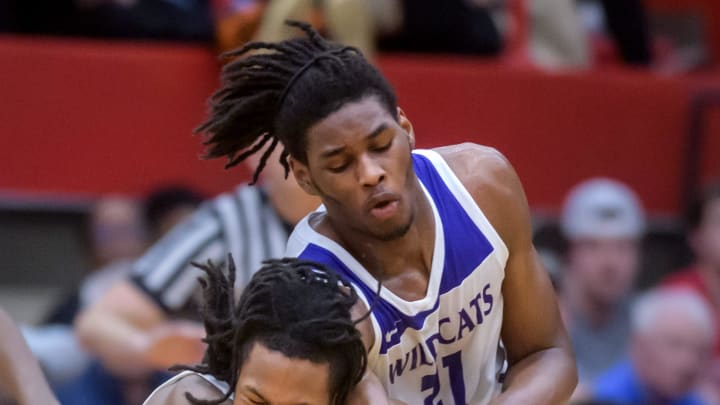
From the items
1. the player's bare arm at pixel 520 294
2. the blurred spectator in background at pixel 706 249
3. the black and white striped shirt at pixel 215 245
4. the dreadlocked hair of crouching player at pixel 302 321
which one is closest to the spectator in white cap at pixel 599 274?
the blurred spectator in background at pixel 706 249

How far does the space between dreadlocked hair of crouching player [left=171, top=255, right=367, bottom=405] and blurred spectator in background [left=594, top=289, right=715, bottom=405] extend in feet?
7.73

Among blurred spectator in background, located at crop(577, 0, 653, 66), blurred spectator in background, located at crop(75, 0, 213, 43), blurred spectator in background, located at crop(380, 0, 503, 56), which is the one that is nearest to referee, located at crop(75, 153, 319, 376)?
blurred spectator in background, located at crop(75, 0, 213, 43)

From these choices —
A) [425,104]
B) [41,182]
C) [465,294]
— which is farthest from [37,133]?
[465,294]

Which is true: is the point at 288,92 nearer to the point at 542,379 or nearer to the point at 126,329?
the point at 542,379

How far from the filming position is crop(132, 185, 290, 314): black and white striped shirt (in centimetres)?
445

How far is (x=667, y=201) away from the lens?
607cm

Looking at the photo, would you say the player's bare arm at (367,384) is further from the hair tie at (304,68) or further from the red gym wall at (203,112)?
the red gym wall at (203,112)

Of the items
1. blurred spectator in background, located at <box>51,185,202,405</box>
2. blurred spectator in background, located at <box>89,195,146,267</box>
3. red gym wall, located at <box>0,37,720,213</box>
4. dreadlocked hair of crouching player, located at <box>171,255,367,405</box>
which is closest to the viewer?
dreadlocked hair of crouching player, located at <box>171,255,367,405</box>

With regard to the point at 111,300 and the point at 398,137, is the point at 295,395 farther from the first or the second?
the point at 111,300

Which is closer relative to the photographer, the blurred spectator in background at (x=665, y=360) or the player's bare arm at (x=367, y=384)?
the player's bare arm at (x=367, y=384)

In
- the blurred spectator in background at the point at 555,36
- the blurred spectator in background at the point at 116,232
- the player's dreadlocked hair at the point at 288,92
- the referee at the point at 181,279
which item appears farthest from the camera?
the blurred spectator in background at the point at 555,36

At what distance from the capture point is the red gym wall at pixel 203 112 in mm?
5316

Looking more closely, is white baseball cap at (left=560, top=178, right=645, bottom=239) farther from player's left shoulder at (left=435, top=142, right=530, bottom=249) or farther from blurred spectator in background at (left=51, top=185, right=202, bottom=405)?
player's left shoulder at (left=435, top=142, right=530, bottom=249)

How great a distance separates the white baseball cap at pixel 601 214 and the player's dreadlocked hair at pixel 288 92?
261 cm
